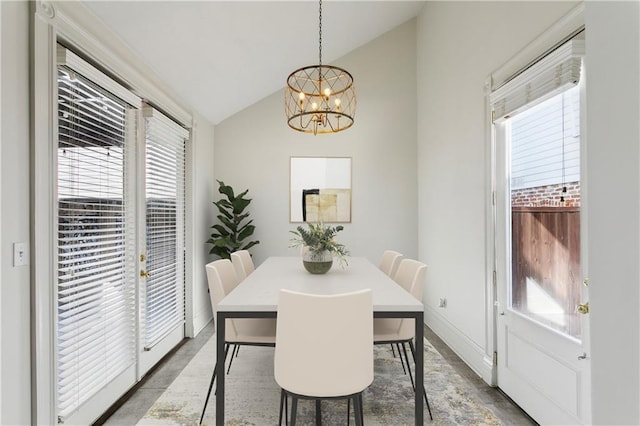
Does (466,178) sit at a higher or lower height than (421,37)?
lower

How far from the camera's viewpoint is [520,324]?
2316mm

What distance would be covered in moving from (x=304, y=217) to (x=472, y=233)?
2.20 meters

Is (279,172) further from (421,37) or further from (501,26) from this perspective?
(501,26)

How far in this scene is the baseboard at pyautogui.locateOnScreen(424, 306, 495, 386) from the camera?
8.77 feet

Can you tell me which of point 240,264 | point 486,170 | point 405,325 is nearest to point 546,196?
point 486,170

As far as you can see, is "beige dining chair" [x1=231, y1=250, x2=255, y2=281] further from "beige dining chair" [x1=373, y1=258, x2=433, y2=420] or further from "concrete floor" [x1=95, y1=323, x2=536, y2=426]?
"beige dining chair" [x1=373, y1=258, x2=433, y2=420]

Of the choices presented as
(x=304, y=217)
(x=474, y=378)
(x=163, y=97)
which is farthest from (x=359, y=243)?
(x=163, y=97)

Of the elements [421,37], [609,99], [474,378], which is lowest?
[474,378]

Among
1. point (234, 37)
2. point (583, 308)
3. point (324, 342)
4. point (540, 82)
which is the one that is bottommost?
point (324, 342)

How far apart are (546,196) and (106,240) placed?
2.74m

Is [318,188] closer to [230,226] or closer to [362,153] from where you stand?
[362,153]

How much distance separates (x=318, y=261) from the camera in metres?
2.57

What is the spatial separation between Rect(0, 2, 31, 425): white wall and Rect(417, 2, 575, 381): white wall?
2.68 metres

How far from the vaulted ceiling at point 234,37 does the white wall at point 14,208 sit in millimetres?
615
